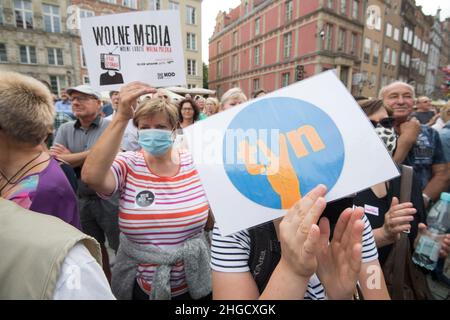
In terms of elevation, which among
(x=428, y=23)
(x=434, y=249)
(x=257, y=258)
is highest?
(x=428, y=23)

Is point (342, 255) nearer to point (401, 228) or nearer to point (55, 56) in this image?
point (401, 228)

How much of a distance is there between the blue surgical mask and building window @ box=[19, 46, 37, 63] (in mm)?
28091

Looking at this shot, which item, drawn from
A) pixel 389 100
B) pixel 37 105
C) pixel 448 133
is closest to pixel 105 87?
pixel 37 105

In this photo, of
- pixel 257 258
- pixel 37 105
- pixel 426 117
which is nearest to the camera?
pixel 257 258

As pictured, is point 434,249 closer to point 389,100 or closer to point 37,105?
point 389,100

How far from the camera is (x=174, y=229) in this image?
5.54 ft

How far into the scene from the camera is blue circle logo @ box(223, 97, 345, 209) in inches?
35.3

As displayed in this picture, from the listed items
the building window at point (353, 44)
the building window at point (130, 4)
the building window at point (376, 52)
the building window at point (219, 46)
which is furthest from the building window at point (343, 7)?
the building window at point (219, 46)

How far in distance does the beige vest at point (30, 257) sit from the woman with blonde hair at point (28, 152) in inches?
32.7

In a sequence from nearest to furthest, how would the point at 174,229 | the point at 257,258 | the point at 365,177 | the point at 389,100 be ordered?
the point at 365,177 < the point at 257,258 < the point at 174,229 < the point at 389,100

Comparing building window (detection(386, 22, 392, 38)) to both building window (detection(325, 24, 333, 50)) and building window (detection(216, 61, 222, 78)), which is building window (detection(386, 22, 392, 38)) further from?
building window (detection(216, 61, 222, 78))

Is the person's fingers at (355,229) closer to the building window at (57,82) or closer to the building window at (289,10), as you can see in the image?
the building window at (289,10)

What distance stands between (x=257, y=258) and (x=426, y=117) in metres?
8.37

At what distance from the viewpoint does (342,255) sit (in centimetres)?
96
